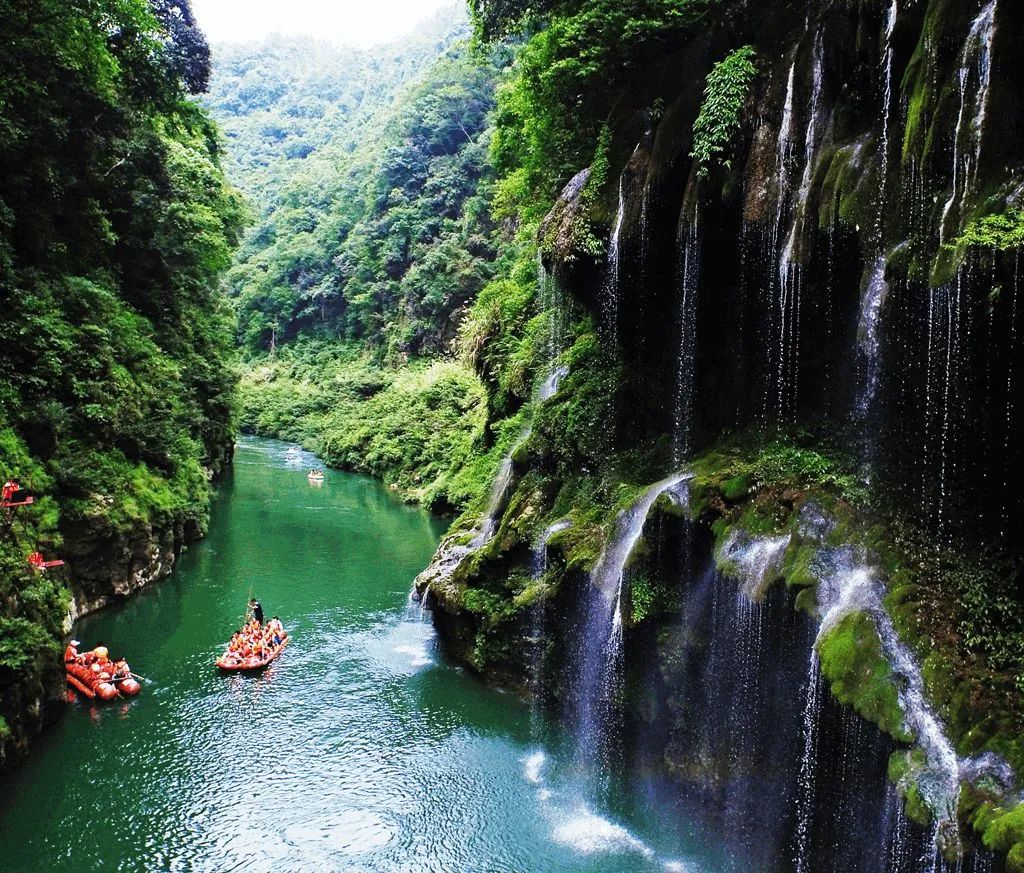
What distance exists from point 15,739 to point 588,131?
17.2m

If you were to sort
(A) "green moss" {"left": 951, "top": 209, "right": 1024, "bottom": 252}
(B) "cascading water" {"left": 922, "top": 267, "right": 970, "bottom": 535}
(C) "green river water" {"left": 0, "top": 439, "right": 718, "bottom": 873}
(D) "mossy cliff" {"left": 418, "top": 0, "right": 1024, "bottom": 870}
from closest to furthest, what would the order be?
(A) "green moss" {"left": 951, "top": 209, "right": 1024, "bottom": 252} → (D) "mossy cliff" {"left": 418, "top": 0, "right": 1024, "bottom": 870} → (B) "cascading water" {"left": 922, "top": 267, "right": 970, "bottom": 535} → (C) "green river water" {"left": 0, "top": 439, "right": 718, "bottom": 873}

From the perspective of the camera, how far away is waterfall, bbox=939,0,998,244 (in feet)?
28.4

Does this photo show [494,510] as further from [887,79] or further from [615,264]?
[887,79]

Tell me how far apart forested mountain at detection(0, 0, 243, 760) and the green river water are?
1682mm

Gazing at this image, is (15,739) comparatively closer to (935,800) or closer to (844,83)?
(935,800)

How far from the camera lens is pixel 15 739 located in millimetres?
12805

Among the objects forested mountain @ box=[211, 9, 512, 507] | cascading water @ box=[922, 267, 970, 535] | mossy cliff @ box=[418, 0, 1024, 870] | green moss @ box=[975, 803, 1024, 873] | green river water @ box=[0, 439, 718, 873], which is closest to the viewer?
green moss @ box=[975, 803, 1024, 873]

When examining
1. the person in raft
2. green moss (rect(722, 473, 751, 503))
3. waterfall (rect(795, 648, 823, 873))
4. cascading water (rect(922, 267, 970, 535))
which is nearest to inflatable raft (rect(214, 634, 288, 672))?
the person in raft

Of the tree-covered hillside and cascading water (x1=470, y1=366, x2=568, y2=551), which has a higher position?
the tree-covered hillside

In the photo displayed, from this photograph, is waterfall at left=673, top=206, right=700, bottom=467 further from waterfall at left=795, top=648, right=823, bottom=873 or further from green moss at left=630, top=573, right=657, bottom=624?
waterfall at left=795, top=648, right=823, bottom=873

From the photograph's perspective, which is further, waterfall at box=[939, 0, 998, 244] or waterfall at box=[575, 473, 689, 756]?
waterfall at box=[575, 473, 689, 756]

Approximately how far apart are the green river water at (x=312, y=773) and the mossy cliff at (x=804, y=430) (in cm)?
143

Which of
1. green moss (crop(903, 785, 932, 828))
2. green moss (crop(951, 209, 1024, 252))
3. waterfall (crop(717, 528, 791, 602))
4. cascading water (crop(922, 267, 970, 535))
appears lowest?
green moss (crop(903, 785, 932, 828))

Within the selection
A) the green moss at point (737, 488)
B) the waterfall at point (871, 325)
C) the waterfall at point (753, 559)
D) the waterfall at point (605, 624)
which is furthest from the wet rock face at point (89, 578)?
the waterfall at point (871, 325)
